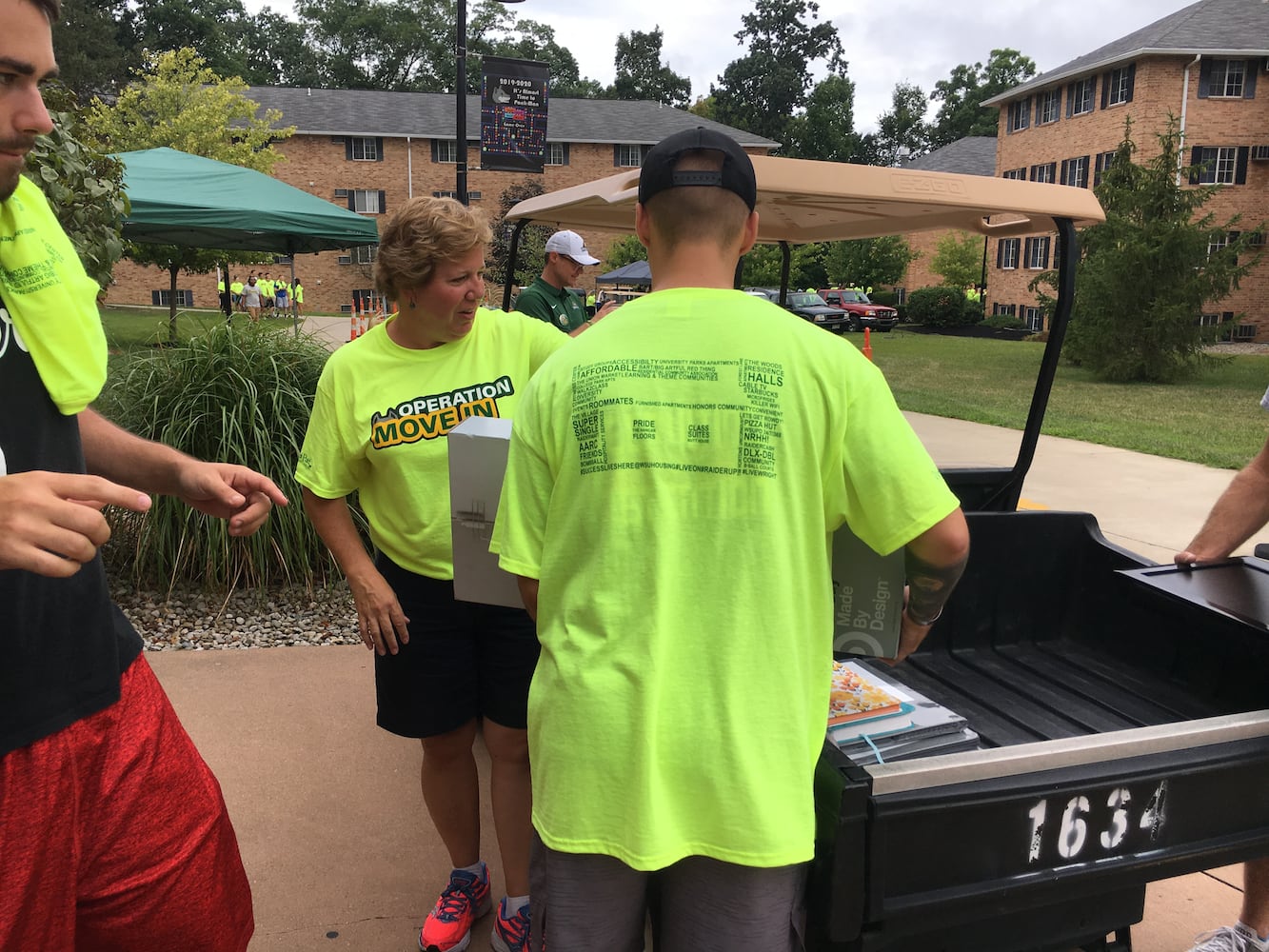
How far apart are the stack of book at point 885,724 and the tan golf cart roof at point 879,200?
128cm

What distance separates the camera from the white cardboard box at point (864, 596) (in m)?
1.85

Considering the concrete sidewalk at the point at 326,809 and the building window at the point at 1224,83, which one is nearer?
the concrete sidewalk at the point at 326,809

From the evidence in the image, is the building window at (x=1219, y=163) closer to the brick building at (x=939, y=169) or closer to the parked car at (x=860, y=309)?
the parked car at (x=860, y=309)

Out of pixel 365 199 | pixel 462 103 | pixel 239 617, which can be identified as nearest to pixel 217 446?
pixel 239 617

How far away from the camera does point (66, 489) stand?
1.15m

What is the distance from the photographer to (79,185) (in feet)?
15.8

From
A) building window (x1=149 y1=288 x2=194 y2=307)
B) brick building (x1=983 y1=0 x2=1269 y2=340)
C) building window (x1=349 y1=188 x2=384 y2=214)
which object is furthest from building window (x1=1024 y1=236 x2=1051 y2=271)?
building window (x1=149 y1=288 x2=194 y2=307)

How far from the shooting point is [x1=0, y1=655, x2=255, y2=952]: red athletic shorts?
4.79 feet

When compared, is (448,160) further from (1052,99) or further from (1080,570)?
(1080,570)

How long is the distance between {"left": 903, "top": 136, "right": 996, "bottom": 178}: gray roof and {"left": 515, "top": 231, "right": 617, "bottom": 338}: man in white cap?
4325 cm

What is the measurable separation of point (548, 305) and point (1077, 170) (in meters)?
37.0

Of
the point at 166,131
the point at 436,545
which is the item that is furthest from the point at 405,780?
the point at 166,131

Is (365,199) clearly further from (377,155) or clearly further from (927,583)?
(927,583)

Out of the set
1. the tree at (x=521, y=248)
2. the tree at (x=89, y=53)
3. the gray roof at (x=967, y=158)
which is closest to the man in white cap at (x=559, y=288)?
the tree at (x=521, y=248)
